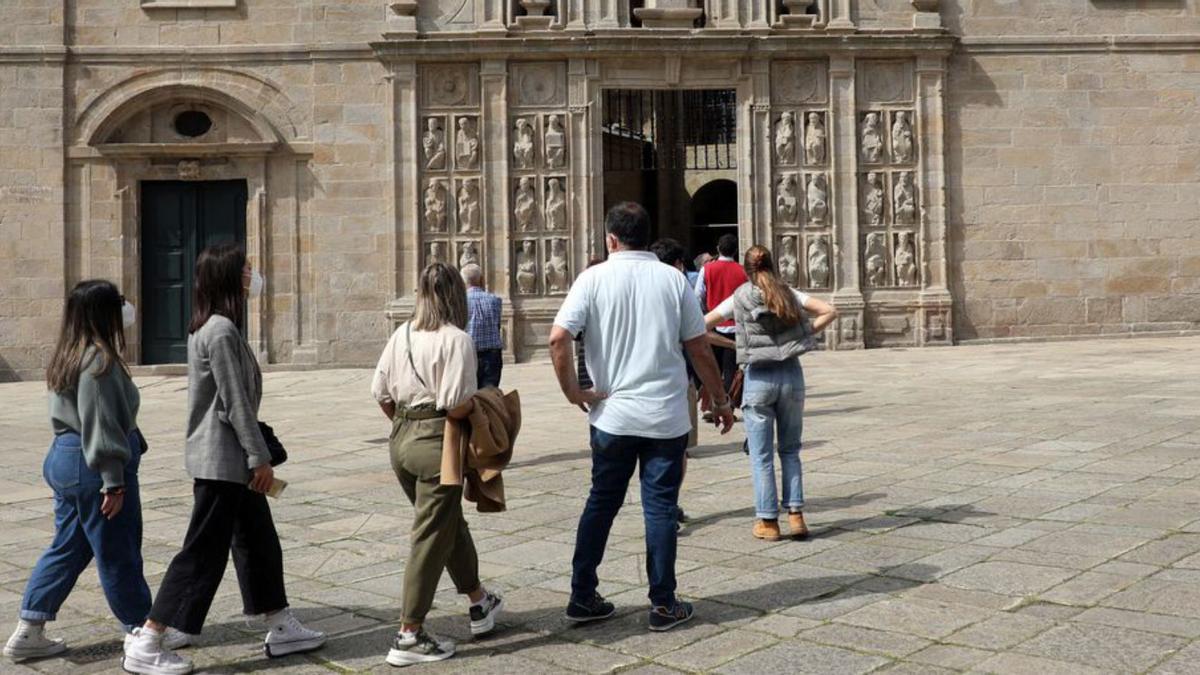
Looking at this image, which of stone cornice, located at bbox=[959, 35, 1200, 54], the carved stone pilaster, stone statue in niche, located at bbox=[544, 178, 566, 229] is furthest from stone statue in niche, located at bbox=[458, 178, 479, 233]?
stone cornice, located at bbox=[959, 35, 1200, 54]

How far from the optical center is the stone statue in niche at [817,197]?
19859mm

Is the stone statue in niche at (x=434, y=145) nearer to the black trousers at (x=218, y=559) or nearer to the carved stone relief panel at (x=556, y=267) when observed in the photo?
the carved stone relief panel at (x=556, y=267)

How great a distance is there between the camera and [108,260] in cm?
1950

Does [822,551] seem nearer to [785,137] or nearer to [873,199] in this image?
[785,137]

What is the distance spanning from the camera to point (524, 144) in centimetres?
1959

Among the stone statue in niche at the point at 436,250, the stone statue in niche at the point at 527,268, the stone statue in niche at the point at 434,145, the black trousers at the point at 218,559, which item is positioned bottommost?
the black trousers at the point at 218,559

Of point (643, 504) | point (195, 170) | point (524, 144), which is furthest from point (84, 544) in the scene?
point (195, 170)

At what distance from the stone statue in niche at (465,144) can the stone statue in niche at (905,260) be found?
6.63 meters

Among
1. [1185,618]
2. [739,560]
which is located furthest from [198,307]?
[1185,618]

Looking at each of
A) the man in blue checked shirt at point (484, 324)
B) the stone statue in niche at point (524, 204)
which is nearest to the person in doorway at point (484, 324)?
the man in blue checked shirt at point (484, 324)

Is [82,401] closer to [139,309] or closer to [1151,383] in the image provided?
[1151,383]

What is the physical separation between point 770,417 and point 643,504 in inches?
75.1

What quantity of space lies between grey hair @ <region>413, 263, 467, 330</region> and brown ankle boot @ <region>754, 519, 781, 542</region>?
262 centimetres

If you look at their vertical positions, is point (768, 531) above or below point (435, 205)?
below
